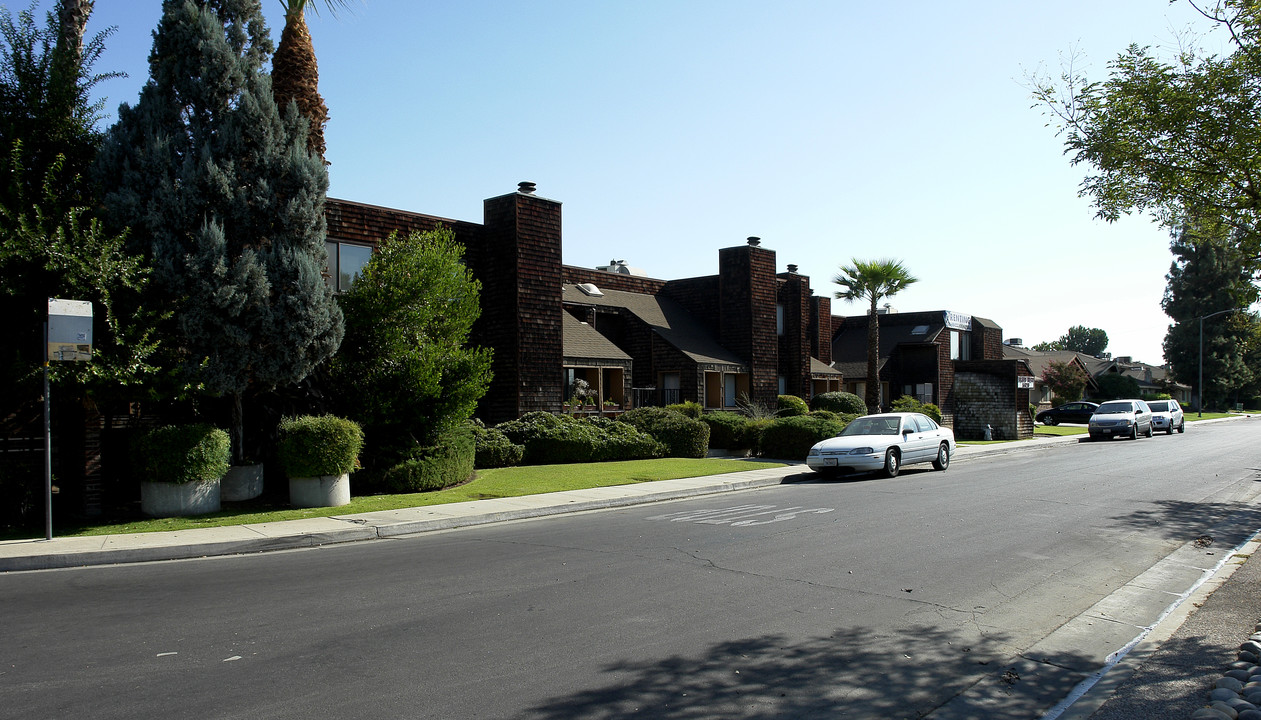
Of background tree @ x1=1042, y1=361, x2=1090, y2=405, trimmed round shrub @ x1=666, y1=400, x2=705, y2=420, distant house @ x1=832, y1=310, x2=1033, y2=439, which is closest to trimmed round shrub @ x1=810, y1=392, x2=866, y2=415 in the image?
distant house @ x1=832, y1=310, x2=1033, y2=439

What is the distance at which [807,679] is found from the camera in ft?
17.7

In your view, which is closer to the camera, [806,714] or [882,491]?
[806,714]

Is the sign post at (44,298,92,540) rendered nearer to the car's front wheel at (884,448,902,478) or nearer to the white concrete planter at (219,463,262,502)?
the white concrete planter at (219,463,262,502)

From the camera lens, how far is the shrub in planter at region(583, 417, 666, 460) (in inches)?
877

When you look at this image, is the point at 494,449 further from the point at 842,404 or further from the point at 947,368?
the point at 947,368

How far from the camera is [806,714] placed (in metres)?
4.86

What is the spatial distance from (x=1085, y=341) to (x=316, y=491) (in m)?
152

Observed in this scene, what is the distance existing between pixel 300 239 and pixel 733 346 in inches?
886

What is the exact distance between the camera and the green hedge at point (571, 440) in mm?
21328

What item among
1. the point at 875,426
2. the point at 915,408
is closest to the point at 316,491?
the point at 875,426

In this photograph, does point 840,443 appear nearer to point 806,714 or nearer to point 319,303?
point 319,303

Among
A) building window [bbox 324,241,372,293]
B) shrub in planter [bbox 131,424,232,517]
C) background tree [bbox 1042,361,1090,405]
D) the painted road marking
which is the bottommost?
the painted road marking

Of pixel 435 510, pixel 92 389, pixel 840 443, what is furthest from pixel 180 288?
pixel 840 443

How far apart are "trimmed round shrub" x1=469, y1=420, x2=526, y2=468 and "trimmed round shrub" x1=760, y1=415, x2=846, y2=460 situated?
7.81 m
